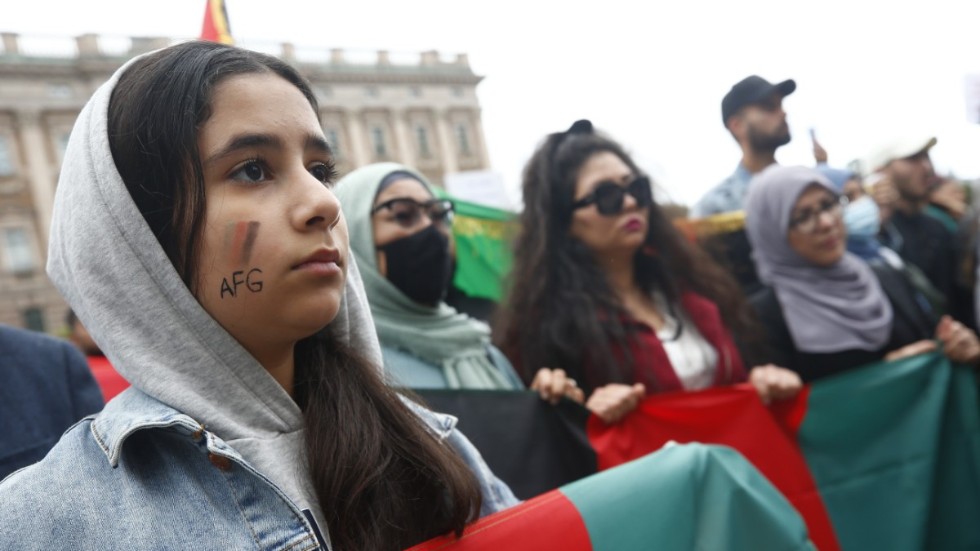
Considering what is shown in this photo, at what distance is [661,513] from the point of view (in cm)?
145

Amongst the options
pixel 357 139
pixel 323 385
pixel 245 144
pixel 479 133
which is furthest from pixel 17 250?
pixel 245 144

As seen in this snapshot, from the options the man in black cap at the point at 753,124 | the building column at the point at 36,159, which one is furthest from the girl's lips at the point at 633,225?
the building column at the point at 36,159

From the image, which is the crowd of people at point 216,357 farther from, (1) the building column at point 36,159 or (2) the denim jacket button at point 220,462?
(1) the building column at point 36,159

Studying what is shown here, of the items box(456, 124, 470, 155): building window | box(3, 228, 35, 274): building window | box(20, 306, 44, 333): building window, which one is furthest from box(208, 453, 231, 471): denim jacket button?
box(456, 124, 470, 155): building window

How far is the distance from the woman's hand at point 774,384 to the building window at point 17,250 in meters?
31.0

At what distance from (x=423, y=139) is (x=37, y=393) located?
3774cm

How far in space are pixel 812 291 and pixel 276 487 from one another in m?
2.49

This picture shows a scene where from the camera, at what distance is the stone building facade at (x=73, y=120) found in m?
25.9

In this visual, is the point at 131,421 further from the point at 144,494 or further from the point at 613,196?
the point at 613,196

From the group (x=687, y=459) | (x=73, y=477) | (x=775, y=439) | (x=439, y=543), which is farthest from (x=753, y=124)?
(x=73, y=477)

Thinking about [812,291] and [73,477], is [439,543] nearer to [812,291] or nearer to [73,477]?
[73,477]

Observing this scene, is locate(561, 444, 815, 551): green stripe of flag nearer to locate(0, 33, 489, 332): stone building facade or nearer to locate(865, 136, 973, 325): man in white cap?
locate(865, 136, 973, 325): man in white cap

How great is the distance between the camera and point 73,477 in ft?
3.00

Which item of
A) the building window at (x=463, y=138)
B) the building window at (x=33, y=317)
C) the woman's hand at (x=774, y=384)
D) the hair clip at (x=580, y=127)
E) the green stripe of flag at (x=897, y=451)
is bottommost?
the green stripe of flag at (x=897, y=451)
